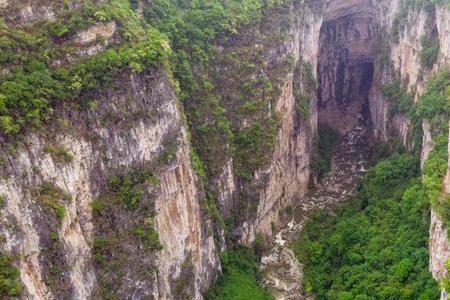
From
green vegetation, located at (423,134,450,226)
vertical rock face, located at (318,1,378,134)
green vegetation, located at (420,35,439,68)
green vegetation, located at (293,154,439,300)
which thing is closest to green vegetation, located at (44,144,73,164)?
green vegetation, located at (293,154,439,300)

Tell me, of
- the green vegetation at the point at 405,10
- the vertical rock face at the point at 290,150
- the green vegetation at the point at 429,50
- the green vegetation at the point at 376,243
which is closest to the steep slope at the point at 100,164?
the vertical rock face at the point at 290,150

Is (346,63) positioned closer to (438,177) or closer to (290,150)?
(290,150)

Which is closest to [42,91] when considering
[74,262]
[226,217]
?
[74,262]

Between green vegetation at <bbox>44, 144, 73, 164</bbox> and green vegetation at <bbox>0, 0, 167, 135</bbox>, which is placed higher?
green vegetation at <bbox>0, 0, 167, 135</bbox>

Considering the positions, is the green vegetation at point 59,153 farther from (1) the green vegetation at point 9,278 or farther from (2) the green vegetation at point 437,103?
(2) the green vegetation at point 437,103

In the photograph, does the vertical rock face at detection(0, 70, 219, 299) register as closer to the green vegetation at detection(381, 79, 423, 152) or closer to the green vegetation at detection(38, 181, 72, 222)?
the green vegetation at detection(38, 181, 72, 222)

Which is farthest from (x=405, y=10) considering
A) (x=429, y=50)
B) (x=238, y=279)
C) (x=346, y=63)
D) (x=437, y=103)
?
(x=238, y=279)
